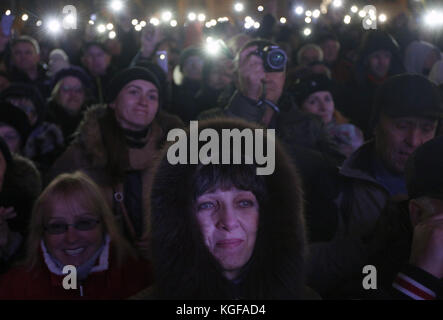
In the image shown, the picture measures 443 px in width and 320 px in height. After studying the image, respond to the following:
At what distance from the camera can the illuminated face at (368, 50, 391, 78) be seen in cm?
528

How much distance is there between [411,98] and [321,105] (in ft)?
5.64

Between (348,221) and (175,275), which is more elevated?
(348,221)

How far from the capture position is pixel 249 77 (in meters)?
3.14

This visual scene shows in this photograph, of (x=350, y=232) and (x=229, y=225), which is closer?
(x=229, y=225)

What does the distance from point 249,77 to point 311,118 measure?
0.47 m

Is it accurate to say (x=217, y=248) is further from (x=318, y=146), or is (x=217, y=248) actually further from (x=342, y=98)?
(x=342, y=98)

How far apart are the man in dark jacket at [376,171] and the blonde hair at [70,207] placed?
1.04m

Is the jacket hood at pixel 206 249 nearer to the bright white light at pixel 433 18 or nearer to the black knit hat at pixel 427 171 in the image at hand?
the black knit hat at pixel 427 171

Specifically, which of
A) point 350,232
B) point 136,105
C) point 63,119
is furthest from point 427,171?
point 63,119

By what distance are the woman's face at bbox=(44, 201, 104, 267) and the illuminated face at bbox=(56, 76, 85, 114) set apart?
114 inches

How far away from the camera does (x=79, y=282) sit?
8.26 ft

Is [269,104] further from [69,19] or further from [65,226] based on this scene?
[69,19]

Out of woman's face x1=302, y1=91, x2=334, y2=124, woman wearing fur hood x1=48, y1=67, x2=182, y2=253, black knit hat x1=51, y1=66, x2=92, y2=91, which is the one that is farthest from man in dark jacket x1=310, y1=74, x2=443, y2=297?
black knit hat x1=51, y1=66, x2=92, y2=91

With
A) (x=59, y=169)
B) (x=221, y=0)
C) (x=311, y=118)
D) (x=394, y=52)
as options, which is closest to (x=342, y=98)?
(x=394, y=52)
